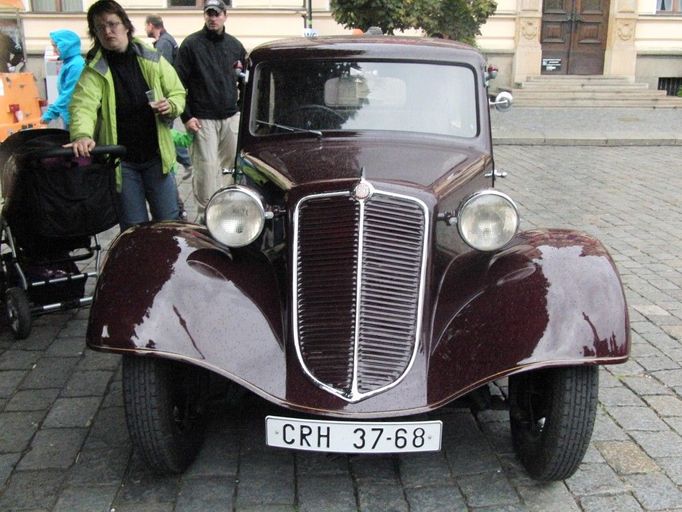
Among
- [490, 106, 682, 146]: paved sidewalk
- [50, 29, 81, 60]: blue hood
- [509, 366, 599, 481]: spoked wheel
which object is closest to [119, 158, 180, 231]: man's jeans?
[50, 29, 81, 60]: blue hood

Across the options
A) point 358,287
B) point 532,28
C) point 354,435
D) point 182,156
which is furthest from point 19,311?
point 532,28

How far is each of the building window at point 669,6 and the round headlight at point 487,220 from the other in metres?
17.4

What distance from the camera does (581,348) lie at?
9.42ft

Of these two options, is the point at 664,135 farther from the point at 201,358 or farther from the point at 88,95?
the point at 201,358

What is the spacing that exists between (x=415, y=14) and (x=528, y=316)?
30.6 feet

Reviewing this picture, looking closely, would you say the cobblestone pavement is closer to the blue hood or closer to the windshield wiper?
the windshield wiper

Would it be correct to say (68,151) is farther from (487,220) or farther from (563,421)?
(563,421)

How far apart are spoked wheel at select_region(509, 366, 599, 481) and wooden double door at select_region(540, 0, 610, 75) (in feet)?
53.6

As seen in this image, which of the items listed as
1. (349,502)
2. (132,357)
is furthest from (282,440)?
(132,357)

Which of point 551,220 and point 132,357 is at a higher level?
point 132,357

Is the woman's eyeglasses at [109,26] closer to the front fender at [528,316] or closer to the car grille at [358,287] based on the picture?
the car grille at [358,287]

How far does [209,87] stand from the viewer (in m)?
6.72

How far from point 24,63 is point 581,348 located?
1415 centimetres

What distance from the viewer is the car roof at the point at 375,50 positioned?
414 centimetres
